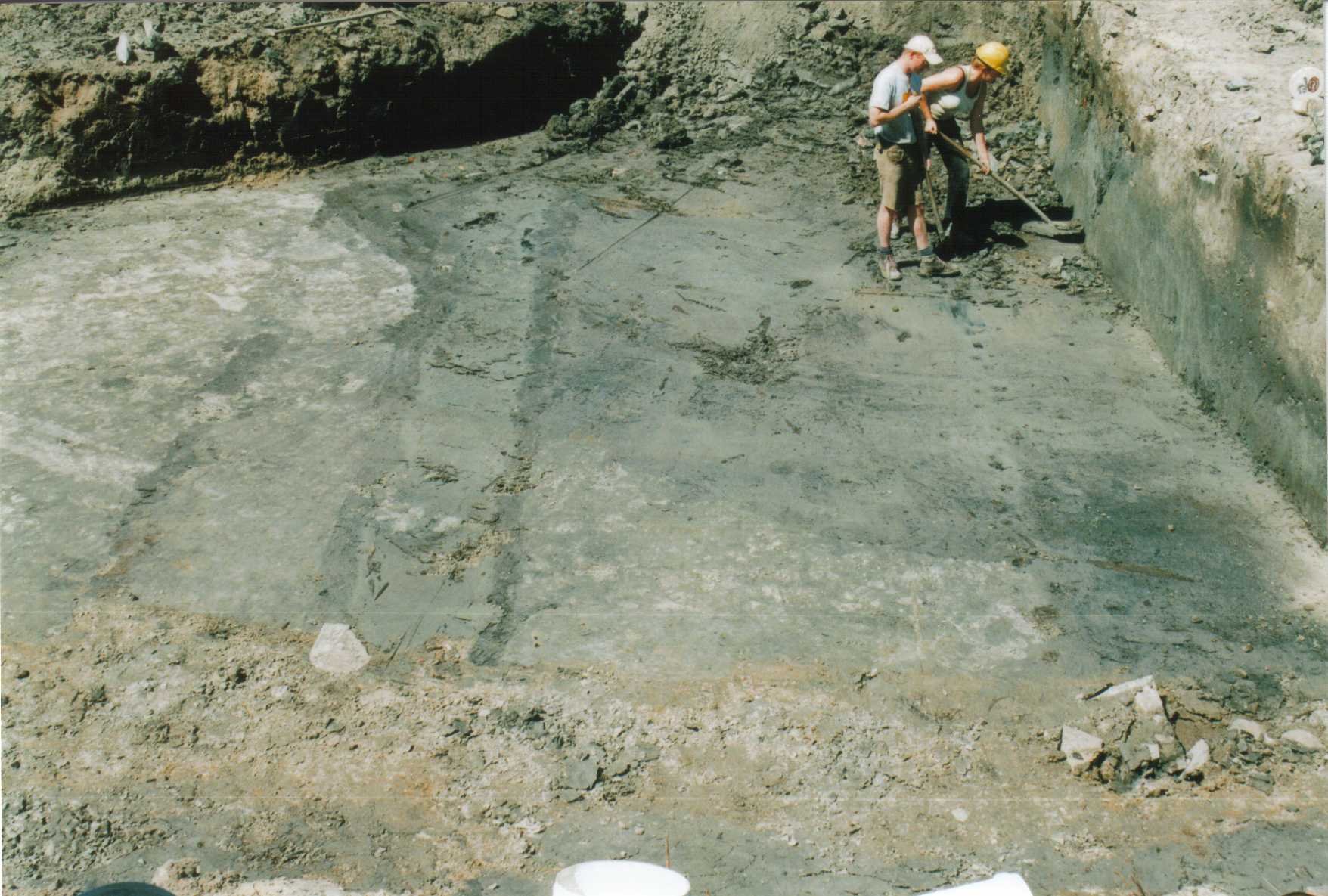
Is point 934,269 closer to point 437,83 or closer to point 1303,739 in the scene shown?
point 1303,739

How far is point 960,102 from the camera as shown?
7.03m

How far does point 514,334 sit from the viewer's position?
19.5 feet

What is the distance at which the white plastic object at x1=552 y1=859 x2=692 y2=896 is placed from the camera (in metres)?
2.12

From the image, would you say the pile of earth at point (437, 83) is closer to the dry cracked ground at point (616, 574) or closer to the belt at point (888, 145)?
the dry cracked ground at point (616, 574)

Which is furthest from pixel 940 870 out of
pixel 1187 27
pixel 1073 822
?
pixel 1187 27

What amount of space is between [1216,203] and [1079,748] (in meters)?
3.32

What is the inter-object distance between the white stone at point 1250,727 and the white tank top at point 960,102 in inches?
178

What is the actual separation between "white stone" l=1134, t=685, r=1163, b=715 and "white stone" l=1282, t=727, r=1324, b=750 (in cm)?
45

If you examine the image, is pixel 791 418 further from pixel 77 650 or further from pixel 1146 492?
pixel 77 650

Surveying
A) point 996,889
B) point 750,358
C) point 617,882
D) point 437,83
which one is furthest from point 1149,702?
point 437,83

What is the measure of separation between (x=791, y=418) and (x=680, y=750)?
2234 millimetres

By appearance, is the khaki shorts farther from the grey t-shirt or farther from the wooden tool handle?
the wooden tool handle

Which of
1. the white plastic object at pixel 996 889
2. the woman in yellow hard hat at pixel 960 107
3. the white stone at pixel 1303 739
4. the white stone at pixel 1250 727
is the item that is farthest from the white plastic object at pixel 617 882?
the woman in yellow hard hat at pixel 960 107

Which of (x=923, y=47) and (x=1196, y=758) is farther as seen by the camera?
(x=923, y=47)
